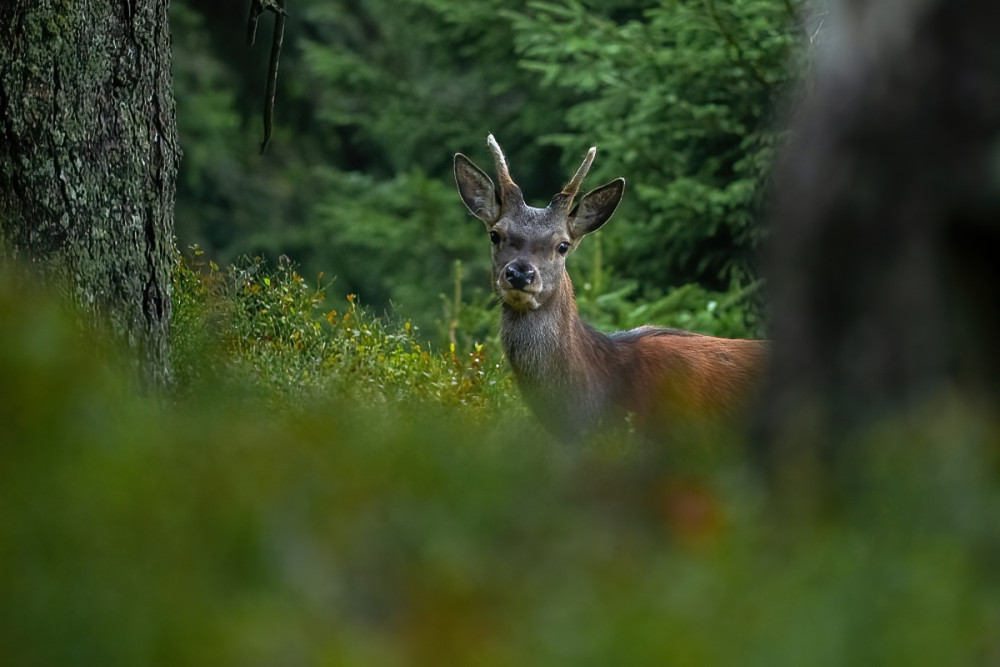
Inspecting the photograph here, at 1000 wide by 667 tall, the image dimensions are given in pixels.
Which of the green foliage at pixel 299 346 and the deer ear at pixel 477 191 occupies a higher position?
the deer ear at pixel 477 191

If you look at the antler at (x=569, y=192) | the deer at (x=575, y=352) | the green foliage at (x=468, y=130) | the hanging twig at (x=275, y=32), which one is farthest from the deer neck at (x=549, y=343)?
the green foliage at (x=468, y=130)

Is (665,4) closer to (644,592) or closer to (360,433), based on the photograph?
(360,433)

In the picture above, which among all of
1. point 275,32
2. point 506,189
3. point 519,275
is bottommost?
point 519,275

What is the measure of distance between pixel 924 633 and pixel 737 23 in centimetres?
902

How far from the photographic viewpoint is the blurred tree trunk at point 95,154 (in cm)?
541

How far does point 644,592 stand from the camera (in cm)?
259

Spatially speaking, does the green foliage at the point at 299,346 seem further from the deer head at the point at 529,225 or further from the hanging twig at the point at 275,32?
the hanging twig at the point at 275,32

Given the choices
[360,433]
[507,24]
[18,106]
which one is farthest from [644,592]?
[507,24]

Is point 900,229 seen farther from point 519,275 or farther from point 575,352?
point 519,275

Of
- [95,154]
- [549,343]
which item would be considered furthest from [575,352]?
[95,154]

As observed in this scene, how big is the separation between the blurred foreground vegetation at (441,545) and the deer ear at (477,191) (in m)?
4.77

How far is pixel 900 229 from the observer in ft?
11.1

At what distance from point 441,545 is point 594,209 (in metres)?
5.81

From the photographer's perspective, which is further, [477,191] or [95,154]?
[477,191]
